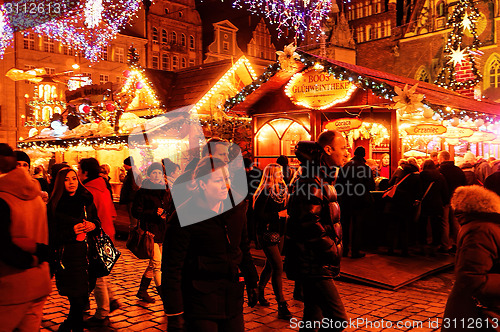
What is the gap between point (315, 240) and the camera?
11.7 feet

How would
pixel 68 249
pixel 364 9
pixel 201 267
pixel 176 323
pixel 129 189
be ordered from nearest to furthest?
pixel 176 323
pixel 201 267
pixel 68 249
pixel 129 189
pixel 364 9

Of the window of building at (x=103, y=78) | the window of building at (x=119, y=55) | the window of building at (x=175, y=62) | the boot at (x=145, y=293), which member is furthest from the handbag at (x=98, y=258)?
the window of building at (x=175, y=62)

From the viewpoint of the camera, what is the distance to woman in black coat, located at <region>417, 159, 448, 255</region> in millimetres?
8789

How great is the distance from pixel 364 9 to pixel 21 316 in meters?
48.3

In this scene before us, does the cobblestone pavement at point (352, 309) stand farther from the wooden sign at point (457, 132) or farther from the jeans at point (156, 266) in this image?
the wooden sign at point (457, 132)

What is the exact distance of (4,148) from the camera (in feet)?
11.8

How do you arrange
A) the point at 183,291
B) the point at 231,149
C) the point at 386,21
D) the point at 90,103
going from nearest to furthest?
1. the point at 183,291
2. the point at 231,149
3. the point at 90,103
4. the point at 386,21

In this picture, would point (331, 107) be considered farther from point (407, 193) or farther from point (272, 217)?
point (272, 217)

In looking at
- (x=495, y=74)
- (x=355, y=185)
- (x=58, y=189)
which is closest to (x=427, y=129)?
(x=355, y=185)

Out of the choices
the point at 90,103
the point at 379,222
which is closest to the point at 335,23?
the point at 90,103

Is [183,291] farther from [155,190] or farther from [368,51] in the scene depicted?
[368,51]

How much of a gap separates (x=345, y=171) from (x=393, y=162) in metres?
2.91

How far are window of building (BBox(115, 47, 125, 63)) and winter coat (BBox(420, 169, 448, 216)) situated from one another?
3480 centimetres

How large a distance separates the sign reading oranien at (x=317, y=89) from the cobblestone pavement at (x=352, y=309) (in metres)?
4.88
